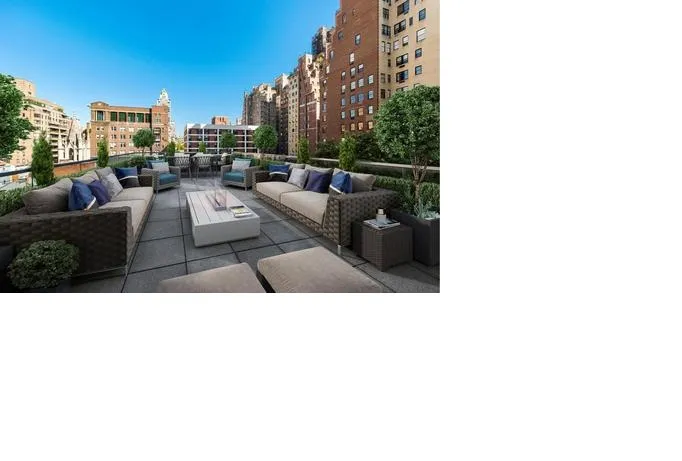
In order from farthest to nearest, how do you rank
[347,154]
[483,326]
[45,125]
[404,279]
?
[347,154]
[45,125]
[404,279]
[483,326]

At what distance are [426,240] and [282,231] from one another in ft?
4.74

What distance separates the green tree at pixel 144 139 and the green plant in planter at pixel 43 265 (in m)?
4.92

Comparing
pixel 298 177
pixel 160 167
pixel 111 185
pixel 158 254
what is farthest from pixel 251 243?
pixel 160 167

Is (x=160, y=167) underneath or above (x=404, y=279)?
above

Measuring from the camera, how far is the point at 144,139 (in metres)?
6.95

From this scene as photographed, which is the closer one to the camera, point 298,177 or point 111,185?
point 111,185

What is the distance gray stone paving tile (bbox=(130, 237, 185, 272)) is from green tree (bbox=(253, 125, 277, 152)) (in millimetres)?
5551

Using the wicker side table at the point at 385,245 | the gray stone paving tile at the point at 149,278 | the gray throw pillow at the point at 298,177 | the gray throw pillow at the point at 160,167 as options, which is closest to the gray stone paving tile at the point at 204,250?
the gray stone paving tile at the point at 149,278

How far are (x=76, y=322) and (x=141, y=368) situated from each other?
618 mm

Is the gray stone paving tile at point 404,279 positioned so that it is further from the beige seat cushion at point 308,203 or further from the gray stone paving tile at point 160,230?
the gray stone paving tile at point 160,230

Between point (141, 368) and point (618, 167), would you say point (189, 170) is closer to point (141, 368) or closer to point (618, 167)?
point (141, 368)

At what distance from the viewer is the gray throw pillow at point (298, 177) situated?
163 inches

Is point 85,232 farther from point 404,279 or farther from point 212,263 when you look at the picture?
point 404,279

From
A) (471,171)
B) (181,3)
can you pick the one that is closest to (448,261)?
(471,171)
